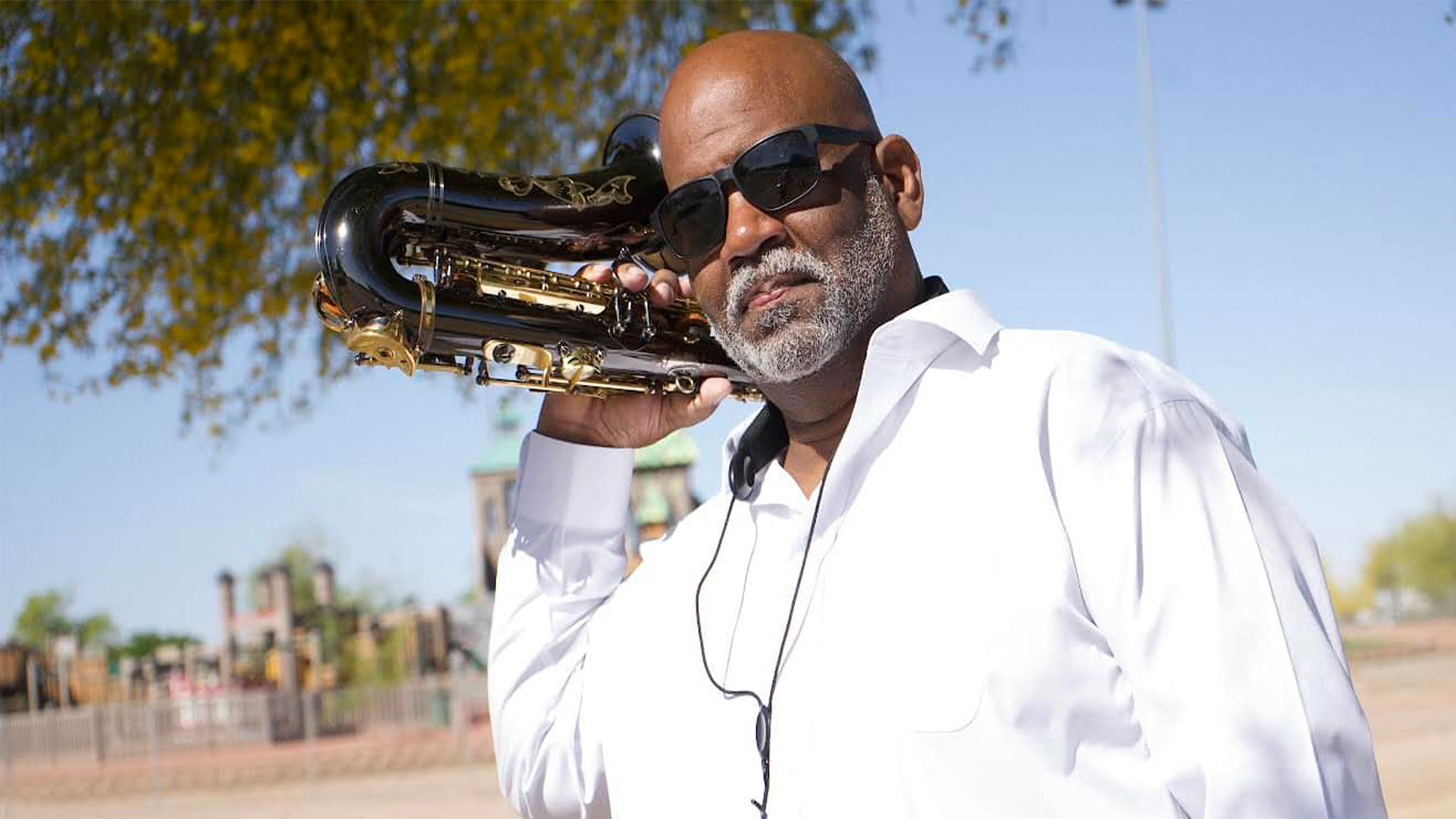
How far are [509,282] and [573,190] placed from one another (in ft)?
0.66

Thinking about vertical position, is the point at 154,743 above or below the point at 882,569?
below

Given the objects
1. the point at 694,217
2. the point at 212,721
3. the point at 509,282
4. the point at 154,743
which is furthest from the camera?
the point at 212,721

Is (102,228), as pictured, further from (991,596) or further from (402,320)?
(991,596)

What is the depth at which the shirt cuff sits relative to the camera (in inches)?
104

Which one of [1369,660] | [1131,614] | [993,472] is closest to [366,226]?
[993,472]

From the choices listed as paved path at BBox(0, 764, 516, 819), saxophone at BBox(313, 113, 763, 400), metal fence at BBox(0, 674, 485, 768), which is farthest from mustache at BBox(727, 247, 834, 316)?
metal fence at BBox(0, 674, 485, 768)

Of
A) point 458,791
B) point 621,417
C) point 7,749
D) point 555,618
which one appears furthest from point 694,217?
point 7,749

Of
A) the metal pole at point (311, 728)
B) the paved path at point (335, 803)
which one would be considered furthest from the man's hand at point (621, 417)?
the metal pole at point (311, 728)

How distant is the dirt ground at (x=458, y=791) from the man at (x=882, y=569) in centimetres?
925

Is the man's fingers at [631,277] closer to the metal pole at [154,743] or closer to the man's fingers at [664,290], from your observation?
the man's fingers at [664,290]

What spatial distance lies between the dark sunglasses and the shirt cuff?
59cm

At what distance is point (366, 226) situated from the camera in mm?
2395

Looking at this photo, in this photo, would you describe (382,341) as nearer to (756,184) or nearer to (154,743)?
(756,184)

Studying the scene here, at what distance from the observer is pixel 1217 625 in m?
1.59
